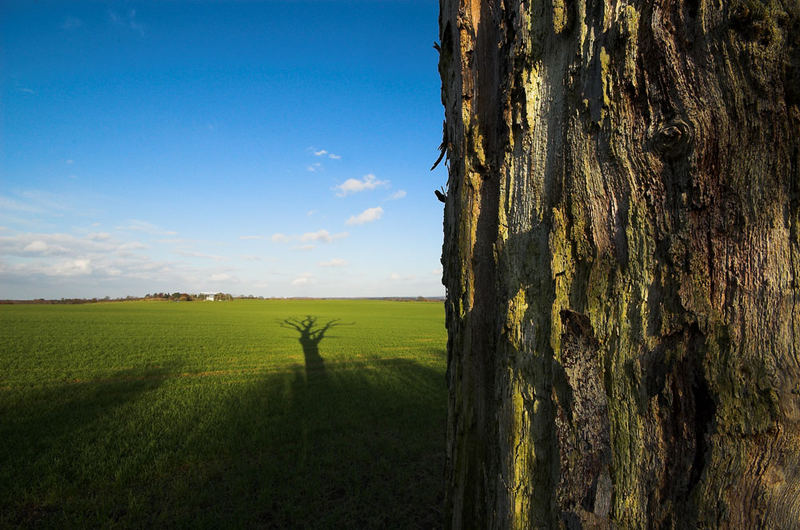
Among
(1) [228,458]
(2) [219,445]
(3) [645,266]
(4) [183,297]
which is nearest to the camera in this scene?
(3) [645,266]

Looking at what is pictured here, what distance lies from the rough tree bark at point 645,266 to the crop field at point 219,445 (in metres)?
4.48

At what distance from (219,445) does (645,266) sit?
8023mm

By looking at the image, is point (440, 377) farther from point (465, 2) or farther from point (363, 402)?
point (465, 2)

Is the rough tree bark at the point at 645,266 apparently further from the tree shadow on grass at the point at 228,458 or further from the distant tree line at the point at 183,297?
the distant tree line at the point at 183,297

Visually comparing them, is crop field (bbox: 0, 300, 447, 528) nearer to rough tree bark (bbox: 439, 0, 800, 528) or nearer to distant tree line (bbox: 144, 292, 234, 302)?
rough tree bark (bbox: 439, 0, 800, 528)

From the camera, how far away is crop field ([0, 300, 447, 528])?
5059mm

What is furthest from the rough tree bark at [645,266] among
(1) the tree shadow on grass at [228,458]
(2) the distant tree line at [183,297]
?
(2) the distant tree line at [183,297]

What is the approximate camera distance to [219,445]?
7.08m

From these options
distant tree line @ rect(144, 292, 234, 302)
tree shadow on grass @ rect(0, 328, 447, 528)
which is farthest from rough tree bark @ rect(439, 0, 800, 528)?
distant tree line @ rect(144, 292, 234, 302)

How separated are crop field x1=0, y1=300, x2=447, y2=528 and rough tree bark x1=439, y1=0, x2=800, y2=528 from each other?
177 inches

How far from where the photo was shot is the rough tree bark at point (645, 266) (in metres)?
1.08

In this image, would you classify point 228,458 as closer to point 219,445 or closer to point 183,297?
point 219,445

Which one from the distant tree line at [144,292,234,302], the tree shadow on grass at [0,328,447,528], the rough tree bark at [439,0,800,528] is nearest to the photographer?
the rough tree bark at [439,0,800,528]

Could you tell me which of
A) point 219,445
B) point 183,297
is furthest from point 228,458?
point 183,297
